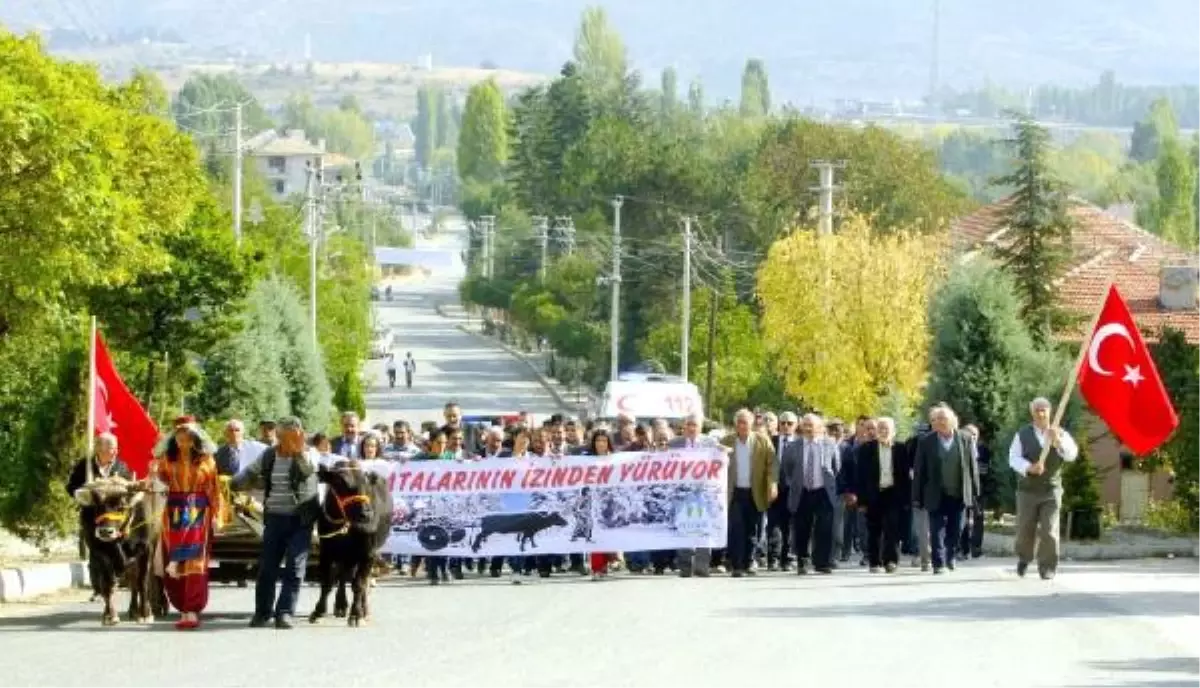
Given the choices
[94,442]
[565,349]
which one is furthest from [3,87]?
[565,349]

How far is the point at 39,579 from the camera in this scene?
26.8 m

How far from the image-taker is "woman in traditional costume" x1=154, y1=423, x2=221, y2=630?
23.1 meters

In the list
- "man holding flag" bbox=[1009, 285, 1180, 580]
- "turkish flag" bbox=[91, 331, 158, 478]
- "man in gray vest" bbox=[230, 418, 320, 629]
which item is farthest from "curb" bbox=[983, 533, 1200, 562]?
"man in gray vest" bbox=[230, 418, 320, 629]

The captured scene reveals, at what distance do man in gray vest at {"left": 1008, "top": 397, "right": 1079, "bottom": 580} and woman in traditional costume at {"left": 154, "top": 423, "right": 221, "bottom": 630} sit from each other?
8.66 meters

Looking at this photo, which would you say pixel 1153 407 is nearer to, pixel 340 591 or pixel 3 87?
pixel 340 591

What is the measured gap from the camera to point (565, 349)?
117000mm

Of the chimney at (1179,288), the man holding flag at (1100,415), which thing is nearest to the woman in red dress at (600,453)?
the man holding flag at (1100,415)

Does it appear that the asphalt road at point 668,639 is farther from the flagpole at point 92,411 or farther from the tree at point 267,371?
the tree at point 267,371

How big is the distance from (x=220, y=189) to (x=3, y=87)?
93896mm

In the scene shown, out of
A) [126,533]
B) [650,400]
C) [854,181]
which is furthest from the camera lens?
[854,181]

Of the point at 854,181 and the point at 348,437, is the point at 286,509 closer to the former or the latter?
the point at 348,437

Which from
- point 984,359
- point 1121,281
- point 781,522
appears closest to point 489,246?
point 1121,281

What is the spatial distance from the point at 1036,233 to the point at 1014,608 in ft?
123

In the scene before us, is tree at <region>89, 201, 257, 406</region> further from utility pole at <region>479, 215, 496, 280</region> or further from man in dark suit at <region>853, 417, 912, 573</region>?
utility pole at <region>479, 215, 496, 280</region>
